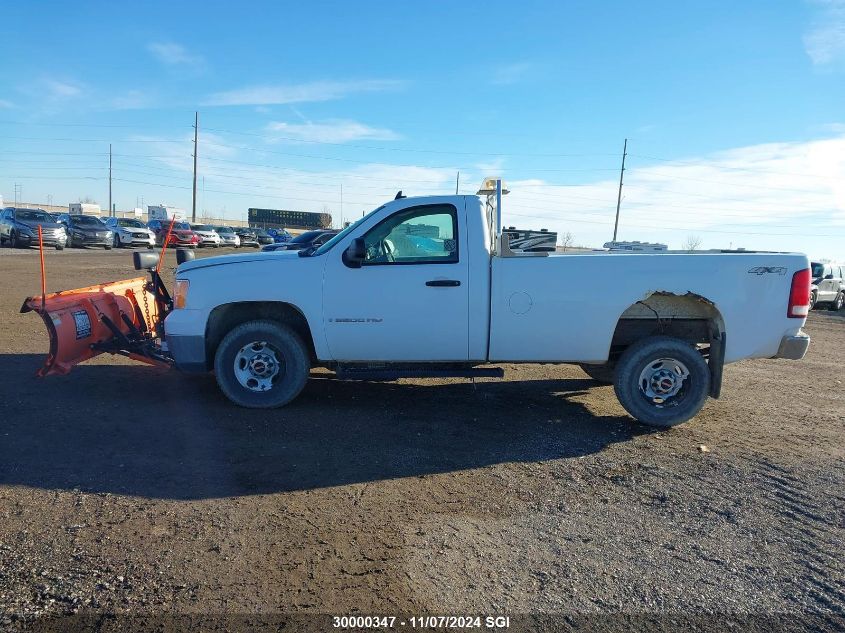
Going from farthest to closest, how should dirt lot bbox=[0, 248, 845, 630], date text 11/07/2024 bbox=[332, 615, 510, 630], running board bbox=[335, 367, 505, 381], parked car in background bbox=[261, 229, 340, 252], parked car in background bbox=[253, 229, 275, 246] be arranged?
parked car in background bbox=[253, 229, 275, 246]
parked car in background bbox=[261, 229, 340, 252]
running board bbox=[335, 367, 505, 381]
dirt lot bbox=[0, 248, 845, 630]
date text 11/07/2024 bbox=[332, 615, 510, 630]

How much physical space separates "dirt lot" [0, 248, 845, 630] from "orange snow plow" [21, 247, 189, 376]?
40 centimetres

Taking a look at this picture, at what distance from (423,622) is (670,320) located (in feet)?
14.0

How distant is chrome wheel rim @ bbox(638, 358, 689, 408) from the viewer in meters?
5.96

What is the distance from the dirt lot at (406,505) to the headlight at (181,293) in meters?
1.01

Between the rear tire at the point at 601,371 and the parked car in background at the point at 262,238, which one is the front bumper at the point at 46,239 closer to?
the parked car in background at the point at 262,238

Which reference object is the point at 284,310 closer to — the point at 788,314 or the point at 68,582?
the point at 68,582

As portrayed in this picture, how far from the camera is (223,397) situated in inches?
258

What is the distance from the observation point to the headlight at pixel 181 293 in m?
6.07

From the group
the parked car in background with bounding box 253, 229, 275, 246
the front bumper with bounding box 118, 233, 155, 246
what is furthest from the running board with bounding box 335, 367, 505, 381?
the parked car in background with bounding box 253, 229, 275, 246

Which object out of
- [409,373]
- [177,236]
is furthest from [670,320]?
[177,236]

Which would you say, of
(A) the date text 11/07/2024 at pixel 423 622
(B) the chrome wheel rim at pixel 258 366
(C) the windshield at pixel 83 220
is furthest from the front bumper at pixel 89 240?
(A) the date text 11/07/2024 at pixel 423 622

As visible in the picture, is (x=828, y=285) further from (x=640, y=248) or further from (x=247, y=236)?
(x=247, y=236)

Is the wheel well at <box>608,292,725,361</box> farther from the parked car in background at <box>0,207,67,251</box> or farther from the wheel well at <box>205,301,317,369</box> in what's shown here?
the parked car in background at <box>0,207,67,251</box>

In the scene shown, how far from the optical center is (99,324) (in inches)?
266
